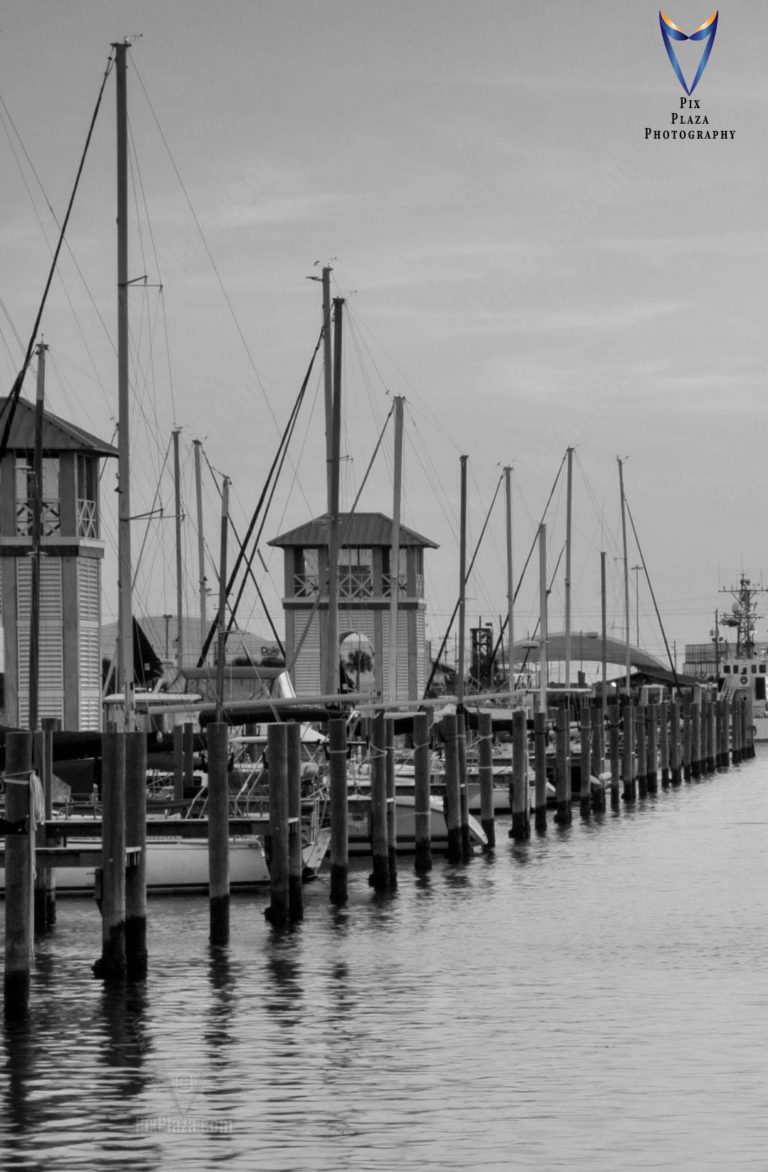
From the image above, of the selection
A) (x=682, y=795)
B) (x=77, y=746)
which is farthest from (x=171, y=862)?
(x=682, y=795)

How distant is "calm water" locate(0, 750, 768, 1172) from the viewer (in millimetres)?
14602

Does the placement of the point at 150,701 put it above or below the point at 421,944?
above

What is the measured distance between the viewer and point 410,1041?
18703 mm

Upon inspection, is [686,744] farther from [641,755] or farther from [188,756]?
[188,756]

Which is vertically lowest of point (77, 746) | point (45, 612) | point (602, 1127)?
point (602, 1127)

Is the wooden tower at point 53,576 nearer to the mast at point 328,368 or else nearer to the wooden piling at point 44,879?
the mast at point 328,368

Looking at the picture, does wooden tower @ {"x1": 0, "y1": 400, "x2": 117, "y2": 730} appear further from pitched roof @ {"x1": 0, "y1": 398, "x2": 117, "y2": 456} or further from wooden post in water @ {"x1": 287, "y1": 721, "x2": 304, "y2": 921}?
wooden post in water @ {"x1": 287, "y1": 721, "x2": 304, "y2": 921}

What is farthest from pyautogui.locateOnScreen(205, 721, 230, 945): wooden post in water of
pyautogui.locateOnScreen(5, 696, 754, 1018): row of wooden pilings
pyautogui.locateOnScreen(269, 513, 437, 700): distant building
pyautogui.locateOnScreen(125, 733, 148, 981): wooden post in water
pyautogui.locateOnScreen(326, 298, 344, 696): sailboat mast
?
pyautogui.locateOnScreen(269, 513, 437, 700): distant building

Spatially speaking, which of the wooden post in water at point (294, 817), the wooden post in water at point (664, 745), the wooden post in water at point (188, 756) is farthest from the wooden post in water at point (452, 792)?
the wooden post in water at point (664, 745)

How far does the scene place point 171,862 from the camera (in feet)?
100

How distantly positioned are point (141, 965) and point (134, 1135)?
22.9 ft

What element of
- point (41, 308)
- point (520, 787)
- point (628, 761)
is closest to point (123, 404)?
point (41, 308)

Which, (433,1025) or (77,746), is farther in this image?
(77,746)

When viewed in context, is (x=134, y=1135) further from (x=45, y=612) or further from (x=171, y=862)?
(x=45, y=612)
